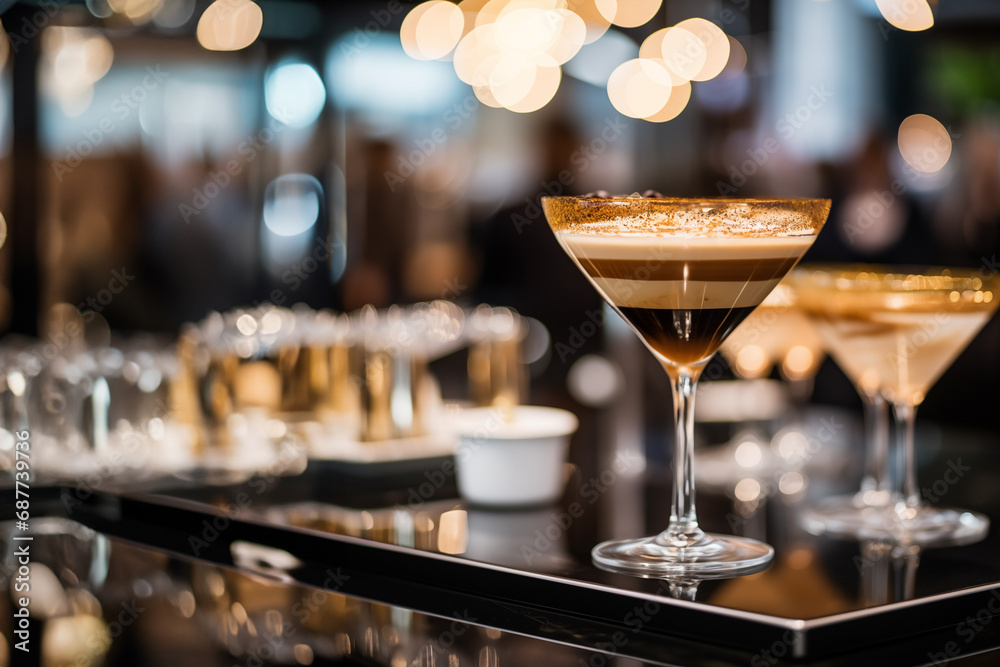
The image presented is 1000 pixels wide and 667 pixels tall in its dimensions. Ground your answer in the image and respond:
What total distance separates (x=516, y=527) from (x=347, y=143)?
2682mm

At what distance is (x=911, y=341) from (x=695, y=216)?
38cm

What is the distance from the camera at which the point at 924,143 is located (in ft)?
13.4

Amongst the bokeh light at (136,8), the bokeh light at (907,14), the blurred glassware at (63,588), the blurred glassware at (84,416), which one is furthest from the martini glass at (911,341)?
the bokeh light at (907,14)

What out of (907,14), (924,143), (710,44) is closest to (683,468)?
(710,44)

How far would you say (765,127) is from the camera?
13.8 feet

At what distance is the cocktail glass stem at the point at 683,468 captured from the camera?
2.92 ft

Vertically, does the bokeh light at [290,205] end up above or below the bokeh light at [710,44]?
below

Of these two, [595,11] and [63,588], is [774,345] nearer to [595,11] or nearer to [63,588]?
[63,588]

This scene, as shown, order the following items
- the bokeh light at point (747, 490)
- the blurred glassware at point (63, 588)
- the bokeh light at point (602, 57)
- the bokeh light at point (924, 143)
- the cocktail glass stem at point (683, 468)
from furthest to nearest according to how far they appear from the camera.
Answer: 1. the bokeh light at point (924, 143)
2. the bokeh light at point (602, 57)
3. the bokeh light at point (747, 490)
4. the cocktail glass stem at point (683, 468)
5. the blurred glassware at point (63, 588)

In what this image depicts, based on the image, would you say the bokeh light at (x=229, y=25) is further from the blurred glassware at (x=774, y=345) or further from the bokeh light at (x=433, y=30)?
the blurred glassware at (x=774, y=345)

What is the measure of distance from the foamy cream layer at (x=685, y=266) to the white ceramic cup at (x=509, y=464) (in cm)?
28

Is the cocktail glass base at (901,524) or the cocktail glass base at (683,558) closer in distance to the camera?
the cocktail glass base at (683,558)

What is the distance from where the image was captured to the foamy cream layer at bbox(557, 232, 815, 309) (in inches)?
33.4

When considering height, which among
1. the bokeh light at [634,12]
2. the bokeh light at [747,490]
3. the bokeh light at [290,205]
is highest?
the bokeh light at [634,12]
